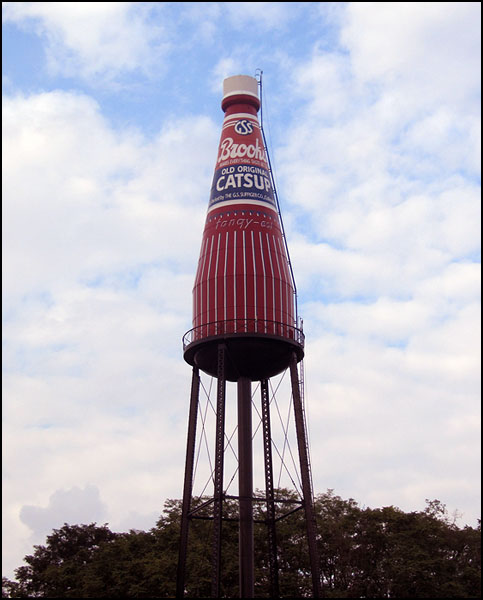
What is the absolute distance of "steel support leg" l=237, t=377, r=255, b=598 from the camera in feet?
111

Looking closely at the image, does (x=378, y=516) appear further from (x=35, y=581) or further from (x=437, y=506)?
(x=35, y=581)

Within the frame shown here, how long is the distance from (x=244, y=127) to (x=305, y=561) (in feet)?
76.6

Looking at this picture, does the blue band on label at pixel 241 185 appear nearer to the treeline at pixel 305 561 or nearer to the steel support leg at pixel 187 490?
the steel support leg at pixel 187 490

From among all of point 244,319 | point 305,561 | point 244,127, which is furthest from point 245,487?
point 244,127

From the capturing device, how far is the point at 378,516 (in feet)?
147

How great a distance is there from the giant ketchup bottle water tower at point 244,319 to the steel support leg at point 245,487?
1.7 inches

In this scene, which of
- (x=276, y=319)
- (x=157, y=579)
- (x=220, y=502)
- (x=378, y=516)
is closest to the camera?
(x=220, y=502)

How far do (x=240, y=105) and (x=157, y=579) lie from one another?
24.4 meters

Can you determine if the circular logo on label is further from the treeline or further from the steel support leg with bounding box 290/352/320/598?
the treeline

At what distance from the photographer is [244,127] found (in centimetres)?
3803

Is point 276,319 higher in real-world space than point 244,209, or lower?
lower

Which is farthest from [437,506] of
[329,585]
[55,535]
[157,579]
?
[55,535]

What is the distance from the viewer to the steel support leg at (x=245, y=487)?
3369 centimetres

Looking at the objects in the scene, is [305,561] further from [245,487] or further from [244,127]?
[244,127]
